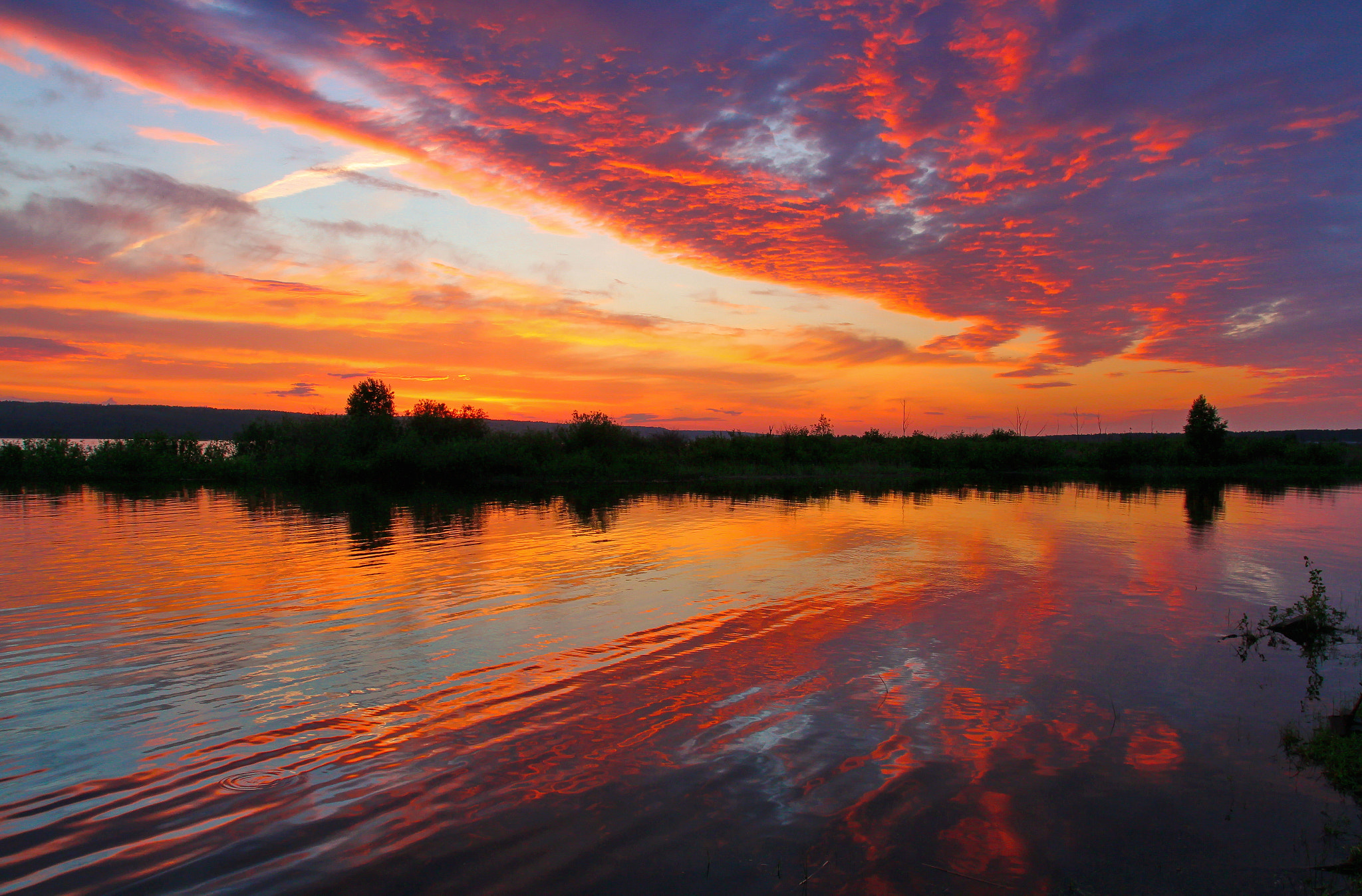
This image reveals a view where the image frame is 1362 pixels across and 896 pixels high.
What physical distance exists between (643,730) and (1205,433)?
243ft

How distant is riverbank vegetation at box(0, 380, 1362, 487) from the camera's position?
122 feet

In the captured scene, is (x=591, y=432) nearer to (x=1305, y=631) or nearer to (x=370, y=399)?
(x=370, y=399)

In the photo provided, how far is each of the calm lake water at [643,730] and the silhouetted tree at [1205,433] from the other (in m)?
60.3

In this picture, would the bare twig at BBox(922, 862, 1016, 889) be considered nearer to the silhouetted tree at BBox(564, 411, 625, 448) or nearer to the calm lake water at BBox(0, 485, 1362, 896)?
the calm lake water at BBox(0, 485, 1362, 896)

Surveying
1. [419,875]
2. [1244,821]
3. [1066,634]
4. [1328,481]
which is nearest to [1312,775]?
[1244,821]

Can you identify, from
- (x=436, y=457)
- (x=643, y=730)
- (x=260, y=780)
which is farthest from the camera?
(x=436, y=457)

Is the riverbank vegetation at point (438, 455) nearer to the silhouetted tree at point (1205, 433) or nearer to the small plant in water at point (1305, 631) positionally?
the silhouetted tree at point (1205, 433)

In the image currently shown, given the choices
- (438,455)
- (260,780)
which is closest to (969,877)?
(260,780)

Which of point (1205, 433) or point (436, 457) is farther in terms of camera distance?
point (1205, 433)

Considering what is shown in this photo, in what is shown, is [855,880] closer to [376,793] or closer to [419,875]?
[419,875]

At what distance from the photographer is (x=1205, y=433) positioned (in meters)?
62.9

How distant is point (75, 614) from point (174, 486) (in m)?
29.2

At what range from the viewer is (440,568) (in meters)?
12.9

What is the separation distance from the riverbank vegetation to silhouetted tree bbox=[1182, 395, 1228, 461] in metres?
3.87
